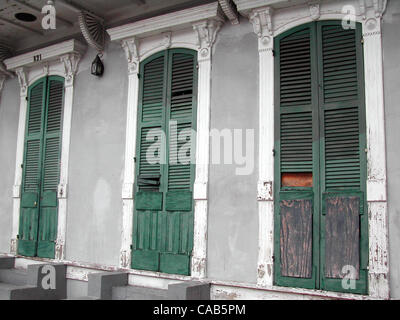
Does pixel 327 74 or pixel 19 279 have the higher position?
pixel 327 74

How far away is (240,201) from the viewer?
6164 mm

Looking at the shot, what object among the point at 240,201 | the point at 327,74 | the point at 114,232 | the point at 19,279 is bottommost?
the point at 19,279

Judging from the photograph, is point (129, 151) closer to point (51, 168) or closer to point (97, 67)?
point (97, 67)

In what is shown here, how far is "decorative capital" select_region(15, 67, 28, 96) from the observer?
9.01 meters

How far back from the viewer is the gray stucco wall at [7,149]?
9023 millimetres

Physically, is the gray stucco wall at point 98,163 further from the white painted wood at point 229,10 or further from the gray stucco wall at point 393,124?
the gray stucco wall at point 393,124

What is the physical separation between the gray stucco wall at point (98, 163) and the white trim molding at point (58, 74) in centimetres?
13

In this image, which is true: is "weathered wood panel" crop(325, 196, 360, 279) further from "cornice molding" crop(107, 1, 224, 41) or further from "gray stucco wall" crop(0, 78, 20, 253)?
"gray stucco wall" crop(0, 78, 20, 253)

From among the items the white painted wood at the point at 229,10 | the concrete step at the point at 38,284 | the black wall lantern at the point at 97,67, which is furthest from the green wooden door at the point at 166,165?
the concrete step at the point at 38,284

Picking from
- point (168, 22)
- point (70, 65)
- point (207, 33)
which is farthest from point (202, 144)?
point (70, 65)

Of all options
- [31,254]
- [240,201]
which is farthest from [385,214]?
[31,254]

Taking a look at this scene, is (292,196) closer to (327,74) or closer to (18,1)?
(327,74)

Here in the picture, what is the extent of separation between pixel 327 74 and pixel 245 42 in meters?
1.32

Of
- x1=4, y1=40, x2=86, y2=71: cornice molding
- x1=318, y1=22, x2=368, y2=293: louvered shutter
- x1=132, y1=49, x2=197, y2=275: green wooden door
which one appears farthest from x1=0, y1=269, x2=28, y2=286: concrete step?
x1=318, y1=22, x2=368, y2=293: louvered shutter
